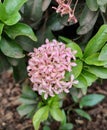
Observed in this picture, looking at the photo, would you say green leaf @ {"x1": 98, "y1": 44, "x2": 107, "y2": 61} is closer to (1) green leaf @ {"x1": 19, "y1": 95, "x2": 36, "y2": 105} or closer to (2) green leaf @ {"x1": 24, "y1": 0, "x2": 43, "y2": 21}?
(2) green leaf @ {"x1": 24, "y1": 0, "x2": 43, "y2": 21}

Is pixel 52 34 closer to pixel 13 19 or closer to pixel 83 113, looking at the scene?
pixel 13 19

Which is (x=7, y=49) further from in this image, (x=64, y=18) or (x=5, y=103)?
(x=5, y=103)

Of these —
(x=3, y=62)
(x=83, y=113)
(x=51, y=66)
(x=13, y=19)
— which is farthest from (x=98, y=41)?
(x=83, y=113)

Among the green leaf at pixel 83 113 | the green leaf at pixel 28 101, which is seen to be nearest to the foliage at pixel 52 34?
the green leaf at pixel 28 101

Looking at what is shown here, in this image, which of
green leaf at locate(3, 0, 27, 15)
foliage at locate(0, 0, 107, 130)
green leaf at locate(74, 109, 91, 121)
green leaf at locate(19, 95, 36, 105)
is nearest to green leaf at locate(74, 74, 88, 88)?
foliage at locate(0, 0, 107, 130)

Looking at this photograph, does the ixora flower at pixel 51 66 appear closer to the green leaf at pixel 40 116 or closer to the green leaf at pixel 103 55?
Result: the green leaf at pixel 103 55

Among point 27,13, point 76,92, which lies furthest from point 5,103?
point 27,13
